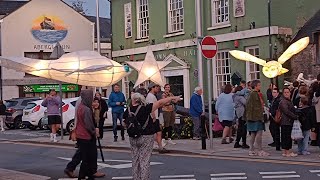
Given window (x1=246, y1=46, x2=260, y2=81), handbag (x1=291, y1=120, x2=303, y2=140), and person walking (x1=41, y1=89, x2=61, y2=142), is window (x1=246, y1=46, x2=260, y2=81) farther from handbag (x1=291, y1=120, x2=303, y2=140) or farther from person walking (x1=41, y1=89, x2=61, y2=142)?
handbag (x1=291, y1=120, x2=303, y2=140)

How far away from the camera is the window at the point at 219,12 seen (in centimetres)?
2841

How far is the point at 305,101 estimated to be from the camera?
14.8 meters

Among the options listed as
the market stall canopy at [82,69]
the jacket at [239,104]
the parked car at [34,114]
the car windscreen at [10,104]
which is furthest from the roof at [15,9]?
the market stall canopy at [82,69]

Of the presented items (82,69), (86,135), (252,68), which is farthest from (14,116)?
(86,135)

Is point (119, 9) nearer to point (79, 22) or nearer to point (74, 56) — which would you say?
point (79, 22)

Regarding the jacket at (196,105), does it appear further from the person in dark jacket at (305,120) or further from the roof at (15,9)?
the roof at (15,9)

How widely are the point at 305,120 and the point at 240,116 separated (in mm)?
2592

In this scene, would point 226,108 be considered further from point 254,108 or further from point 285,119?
point 285,119

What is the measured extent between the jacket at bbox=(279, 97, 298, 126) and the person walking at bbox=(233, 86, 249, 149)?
214 cm

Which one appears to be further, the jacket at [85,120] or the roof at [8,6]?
the roof at [8,6]

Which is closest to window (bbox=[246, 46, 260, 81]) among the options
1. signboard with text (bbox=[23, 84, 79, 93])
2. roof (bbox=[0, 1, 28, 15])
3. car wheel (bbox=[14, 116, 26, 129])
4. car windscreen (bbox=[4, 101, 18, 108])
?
car wheel (bbox=[14, 116, 26, 129])

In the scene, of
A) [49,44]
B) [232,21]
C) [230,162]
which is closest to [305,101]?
[230,162]

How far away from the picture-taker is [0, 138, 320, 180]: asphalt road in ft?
39.6

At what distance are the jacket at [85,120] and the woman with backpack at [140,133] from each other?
1.36 meters
